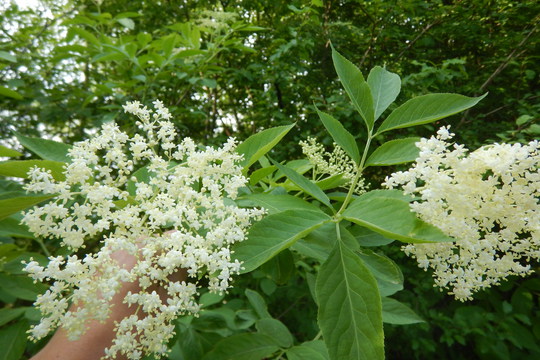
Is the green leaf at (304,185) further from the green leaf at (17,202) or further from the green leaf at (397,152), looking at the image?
the green leaf at (17,202)

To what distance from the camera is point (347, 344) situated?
709 mm

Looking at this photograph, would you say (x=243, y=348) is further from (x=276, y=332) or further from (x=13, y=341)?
(x=13, y=341)

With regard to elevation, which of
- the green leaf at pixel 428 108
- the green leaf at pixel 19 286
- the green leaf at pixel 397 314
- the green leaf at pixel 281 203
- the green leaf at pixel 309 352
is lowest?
the green leaf at pixel 309 352

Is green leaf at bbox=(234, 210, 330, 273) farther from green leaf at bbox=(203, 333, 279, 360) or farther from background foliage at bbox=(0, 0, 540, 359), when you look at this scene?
background foliage at bbox=(0, 0, 540, 359)

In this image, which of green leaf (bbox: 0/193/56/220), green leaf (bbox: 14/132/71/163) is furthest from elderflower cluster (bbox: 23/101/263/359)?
green leaf (bbox: 14/132/71/163)

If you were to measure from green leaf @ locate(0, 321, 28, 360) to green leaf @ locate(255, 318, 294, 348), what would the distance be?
786 millimetres

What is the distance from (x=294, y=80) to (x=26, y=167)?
2704 mm

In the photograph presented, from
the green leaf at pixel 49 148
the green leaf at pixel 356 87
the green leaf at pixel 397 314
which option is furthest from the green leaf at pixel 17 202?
the green leaf at pixel 397 314

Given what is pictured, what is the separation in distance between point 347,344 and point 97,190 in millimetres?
625

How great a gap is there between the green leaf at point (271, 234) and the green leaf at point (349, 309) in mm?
96

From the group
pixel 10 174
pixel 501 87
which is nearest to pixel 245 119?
pixel 501 87

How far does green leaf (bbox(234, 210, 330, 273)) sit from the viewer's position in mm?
797

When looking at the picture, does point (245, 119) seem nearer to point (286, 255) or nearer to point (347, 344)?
point (286, 255)

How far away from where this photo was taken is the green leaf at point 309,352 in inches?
44.9
